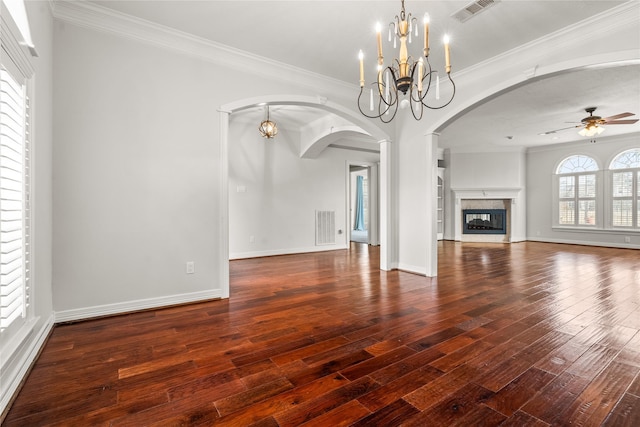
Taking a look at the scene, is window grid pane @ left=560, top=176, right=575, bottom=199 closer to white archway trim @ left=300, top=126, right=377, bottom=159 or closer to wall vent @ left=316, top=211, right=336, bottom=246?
white archway trim @ left=300, top=126, right=377, bottom=159

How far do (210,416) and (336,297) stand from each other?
2.15 meters

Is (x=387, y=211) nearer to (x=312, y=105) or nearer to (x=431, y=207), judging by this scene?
(x=431, y=207)

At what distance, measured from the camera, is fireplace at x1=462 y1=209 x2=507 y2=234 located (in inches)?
379

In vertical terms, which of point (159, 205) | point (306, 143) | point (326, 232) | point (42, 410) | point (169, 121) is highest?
point (306, 143)

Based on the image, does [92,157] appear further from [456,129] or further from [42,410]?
[456,129]

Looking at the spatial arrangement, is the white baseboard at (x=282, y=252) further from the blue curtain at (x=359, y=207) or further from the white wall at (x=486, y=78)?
the blue curtain at (x=359, y=207)

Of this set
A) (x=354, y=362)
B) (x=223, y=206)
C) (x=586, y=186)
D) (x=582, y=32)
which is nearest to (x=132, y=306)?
(x=223, y=206)

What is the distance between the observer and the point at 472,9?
2.81 metres

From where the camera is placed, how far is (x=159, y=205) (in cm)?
317

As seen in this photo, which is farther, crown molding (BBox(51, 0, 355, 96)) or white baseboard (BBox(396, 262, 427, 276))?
white baseboard (BBox(396, 262, 427, 276))

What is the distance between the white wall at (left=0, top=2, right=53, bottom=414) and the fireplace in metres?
9.99

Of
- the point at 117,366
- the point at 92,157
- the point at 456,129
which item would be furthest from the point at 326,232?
the point at 117,366

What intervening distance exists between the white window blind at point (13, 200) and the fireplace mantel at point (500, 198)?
10.00 metres

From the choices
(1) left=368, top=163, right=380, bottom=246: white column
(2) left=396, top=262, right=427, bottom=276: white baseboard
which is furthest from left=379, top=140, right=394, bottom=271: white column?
(1) left=368, top=163, right=380, bottom=246: white column
